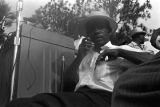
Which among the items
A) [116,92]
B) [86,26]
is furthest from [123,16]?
[116,92]

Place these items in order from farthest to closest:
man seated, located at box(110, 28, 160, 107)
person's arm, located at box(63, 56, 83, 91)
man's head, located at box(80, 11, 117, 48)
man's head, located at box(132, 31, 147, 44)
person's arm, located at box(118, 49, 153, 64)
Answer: man's head, located at box(132, 31, 147, 44), man's head, located at box(80, 11, 117, 48), person's arm, located at box(63, 56, 83, 91), person's arm, located at box(118, 49, 153, 64), man seated, located at box(110, 28, 160, 107)

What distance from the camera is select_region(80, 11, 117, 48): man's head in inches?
117

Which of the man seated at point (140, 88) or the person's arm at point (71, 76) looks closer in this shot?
the man seated at point (140, 88)

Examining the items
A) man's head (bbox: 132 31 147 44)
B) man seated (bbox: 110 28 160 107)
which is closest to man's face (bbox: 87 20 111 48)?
man's head (bbox: 132 31 147 44)

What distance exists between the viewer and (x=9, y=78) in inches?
108

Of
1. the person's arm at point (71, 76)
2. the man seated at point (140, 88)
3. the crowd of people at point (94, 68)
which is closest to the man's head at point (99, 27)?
the crowd of people at point (94, 68)

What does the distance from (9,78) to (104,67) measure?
0.79 metres

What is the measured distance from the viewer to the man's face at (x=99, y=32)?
9.68ft

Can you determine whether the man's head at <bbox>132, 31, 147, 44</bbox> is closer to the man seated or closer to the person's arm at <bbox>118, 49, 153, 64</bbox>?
the person's arm at <bbox>118, 49, 153, 64</bbox>

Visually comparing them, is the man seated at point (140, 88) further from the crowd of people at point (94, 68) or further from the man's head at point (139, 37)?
the man's head at point (139, 37)

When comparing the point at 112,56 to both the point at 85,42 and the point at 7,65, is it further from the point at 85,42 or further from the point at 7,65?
the point at 7,65

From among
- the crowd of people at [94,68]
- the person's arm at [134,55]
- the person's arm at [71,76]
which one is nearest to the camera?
the crowd of people at [94,68]

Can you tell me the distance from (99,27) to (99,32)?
0.35 feet

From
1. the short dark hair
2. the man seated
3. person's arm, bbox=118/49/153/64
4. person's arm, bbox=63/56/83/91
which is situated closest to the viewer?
the man seated
